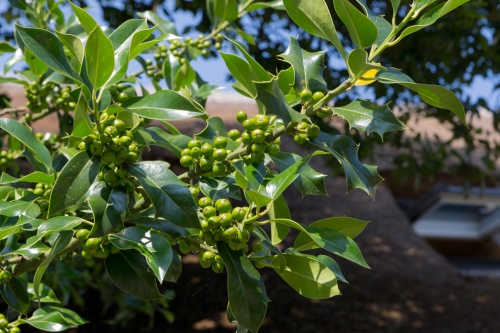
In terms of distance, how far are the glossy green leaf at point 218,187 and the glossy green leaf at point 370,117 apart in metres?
0.20

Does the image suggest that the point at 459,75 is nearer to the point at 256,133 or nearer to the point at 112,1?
the point at 112,1

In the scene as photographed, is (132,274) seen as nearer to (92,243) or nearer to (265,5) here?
(92,243)

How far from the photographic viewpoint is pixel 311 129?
0.95 meters

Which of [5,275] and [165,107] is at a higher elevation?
Answer: [165,107]

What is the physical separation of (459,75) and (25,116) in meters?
2.43

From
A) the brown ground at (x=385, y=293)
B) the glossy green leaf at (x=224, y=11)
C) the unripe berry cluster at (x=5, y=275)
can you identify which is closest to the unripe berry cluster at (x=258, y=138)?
the unripe berry cluster at (x=5, y=275)

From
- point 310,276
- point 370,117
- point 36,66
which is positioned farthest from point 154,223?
point 36,66

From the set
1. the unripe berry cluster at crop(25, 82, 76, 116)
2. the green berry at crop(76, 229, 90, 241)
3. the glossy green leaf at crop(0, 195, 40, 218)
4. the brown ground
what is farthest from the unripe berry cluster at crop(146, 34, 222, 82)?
the brown ground

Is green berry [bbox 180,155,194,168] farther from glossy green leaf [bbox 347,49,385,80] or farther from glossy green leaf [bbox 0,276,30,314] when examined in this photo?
glossy green leaf [bbox 0,276,30,314]

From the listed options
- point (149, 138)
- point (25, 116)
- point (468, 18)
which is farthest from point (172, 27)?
point (468, 18)

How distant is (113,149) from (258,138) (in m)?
0.21

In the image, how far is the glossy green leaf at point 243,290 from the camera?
926 mm

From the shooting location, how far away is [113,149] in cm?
90

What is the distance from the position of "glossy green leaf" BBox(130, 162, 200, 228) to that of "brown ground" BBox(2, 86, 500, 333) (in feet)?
5.11
